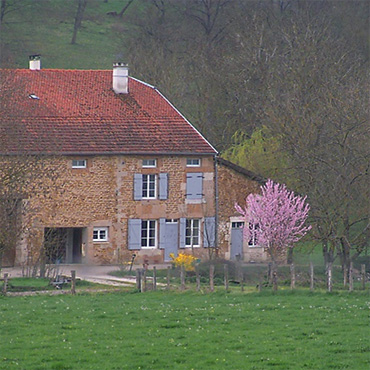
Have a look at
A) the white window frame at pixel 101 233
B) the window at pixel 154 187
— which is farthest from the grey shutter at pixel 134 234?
the window at pixel 154 187

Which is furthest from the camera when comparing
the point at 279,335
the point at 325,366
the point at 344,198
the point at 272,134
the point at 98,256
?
the point at 272,134

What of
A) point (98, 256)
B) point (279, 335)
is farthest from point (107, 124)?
point (279, 335)

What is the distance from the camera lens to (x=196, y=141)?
37562 millimetres

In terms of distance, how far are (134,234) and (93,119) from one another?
4.58 metres

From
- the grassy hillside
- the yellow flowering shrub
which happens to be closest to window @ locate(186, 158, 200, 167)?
the yellow flowering shrub

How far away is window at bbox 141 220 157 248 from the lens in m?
36.9

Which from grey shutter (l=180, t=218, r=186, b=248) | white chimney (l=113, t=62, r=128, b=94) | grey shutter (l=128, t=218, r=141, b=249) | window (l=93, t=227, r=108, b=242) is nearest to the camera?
window (l=93, t=227, r=108, b=242)

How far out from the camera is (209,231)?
37625 millimetres

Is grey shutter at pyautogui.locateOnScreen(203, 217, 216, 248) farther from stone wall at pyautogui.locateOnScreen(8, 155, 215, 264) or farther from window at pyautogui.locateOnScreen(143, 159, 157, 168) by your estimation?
window at pyautogui.locateOnScreen(143, 159, 157, 168)

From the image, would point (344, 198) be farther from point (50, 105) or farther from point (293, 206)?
point (50, 105)

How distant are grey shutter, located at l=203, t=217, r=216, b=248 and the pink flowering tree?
2607 millimetres

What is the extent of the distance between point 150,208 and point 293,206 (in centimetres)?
614

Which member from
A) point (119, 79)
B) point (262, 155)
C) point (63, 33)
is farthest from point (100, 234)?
point (63, 33)

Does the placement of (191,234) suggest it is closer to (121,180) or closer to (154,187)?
(154,187)
